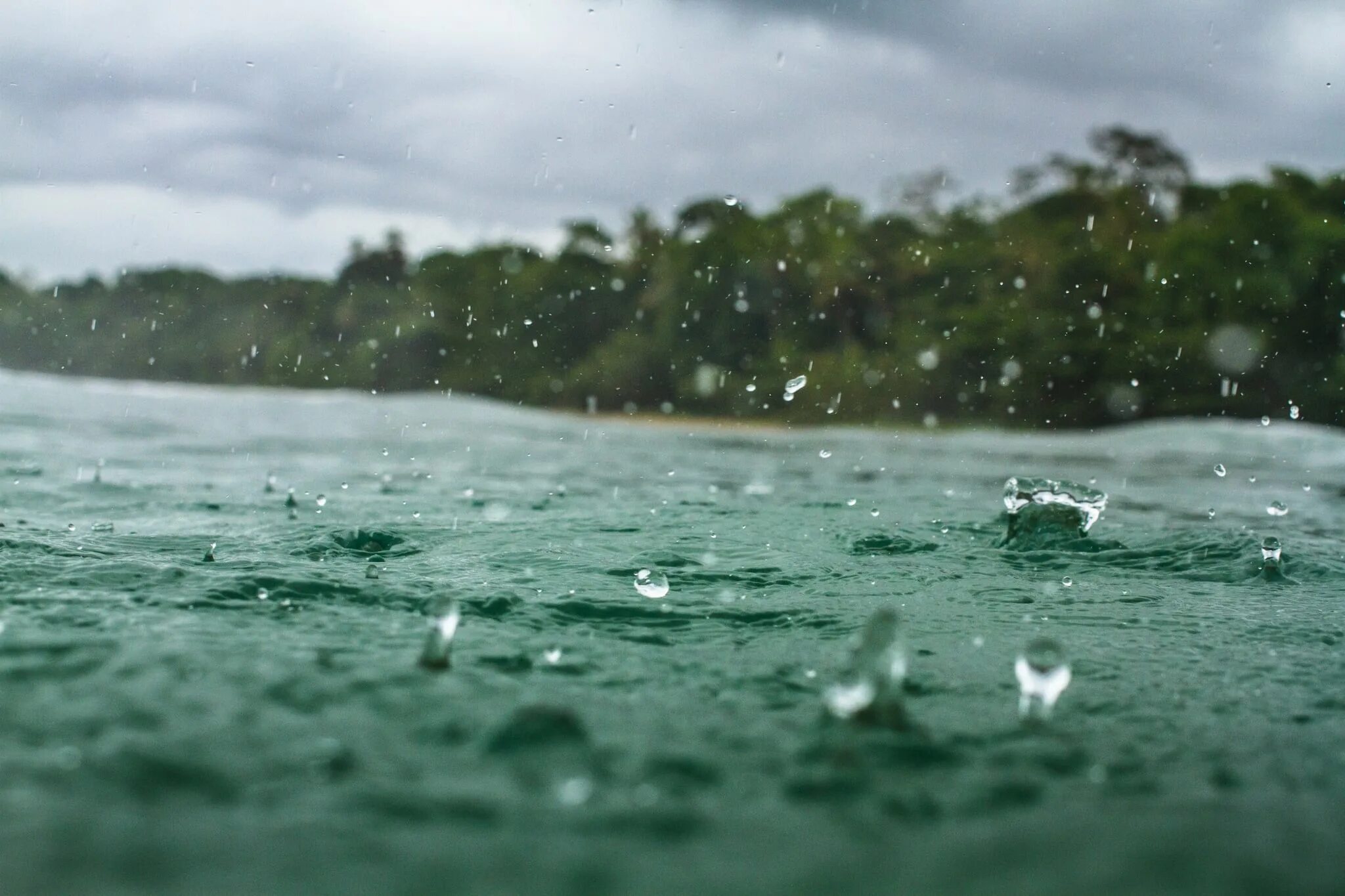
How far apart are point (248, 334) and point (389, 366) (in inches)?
718

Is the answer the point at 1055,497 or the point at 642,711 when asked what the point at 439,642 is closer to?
the point at 642,711

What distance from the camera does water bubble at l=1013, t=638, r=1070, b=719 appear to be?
3.50 metres

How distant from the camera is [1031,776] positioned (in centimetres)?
291

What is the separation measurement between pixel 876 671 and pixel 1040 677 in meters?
0.65

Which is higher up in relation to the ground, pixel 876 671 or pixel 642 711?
pixel 876 671

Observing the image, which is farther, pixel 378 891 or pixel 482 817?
pixel 482 817

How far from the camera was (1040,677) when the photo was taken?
3.56m

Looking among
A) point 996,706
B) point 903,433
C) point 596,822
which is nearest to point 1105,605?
point 996,706

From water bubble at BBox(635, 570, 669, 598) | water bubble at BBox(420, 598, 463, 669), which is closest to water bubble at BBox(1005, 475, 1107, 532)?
water bubble at BBox(635, 570, 669, 598)

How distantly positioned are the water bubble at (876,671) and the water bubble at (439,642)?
1.28m

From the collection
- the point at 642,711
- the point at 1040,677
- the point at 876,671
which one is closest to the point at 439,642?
the point at 642,711

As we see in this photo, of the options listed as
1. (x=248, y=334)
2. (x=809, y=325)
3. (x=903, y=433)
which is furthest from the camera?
(x=248, y=334)

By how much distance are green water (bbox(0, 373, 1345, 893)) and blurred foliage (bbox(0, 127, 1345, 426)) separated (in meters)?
25.7

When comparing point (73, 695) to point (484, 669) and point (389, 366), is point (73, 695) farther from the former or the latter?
point (389, 366)
